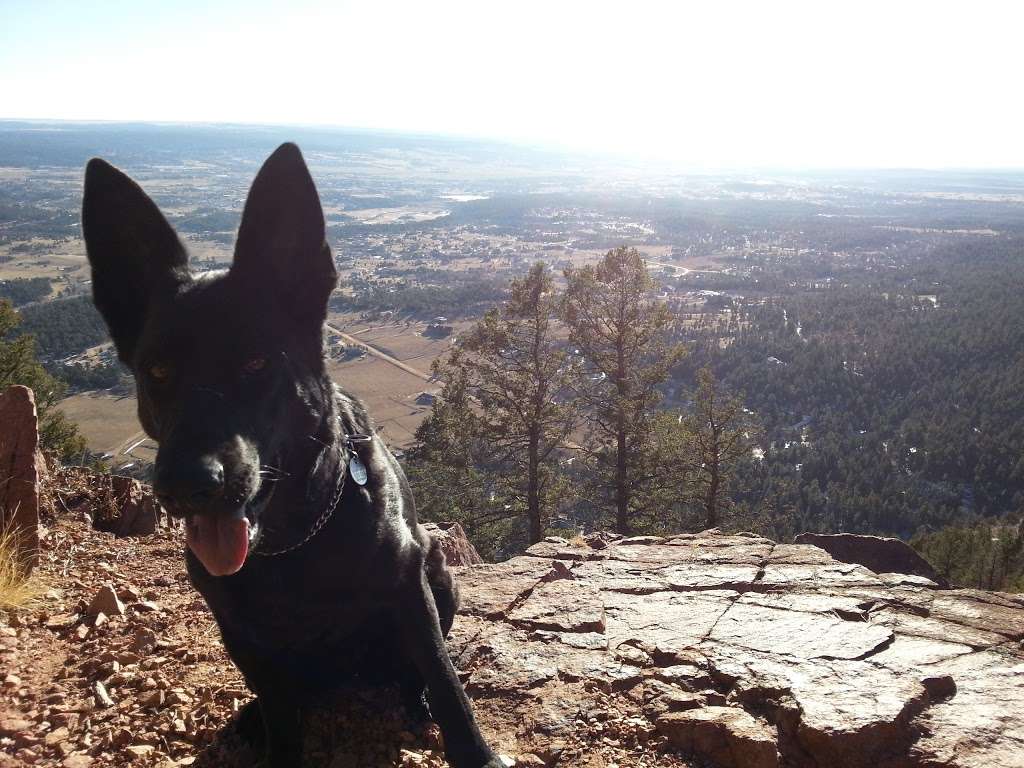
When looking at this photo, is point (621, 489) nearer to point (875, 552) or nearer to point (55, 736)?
point (875, 552)

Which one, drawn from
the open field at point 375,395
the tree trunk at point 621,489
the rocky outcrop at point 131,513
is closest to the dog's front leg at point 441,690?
the rocky outcrop at point 131,513

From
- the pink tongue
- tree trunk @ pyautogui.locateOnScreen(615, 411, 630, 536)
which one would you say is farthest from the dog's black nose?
tree trunk @ pyautogui.locateOnScreen(615, 411, 630, 536)

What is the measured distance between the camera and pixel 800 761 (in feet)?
10.0

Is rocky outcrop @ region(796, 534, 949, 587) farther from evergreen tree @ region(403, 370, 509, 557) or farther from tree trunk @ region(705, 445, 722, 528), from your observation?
evergreen tree @ region(403, 370, 509, 557)

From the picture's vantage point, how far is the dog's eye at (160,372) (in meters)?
2.18

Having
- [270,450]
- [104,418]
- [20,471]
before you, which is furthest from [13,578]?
[104,418]

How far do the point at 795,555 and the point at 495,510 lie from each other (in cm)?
1002

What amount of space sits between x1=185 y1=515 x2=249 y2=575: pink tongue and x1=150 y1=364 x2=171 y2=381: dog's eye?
1.66ft

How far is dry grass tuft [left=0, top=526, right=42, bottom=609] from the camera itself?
3639mm

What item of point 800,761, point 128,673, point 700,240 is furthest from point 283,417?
point 700,240

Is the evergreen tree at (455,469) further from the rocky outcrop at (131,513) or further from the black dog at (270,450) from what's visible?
the black dog at (270,450)

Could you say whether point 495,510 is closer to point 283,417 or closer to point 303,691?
point 303,691

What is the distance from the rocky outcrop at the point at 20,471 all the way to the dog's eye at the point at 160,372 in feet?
9.72

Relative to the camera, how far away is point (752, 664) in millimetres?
3801
